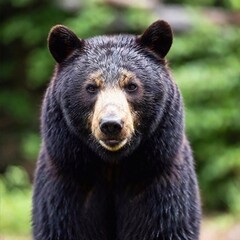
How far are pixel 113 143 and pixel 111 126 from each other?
20 cm

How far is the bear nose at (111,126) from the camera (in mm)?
5523

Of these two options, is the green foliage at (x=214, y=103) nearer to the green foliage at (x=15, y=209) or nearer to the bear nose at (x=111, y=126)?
the green foliage at (x=15, y=209)

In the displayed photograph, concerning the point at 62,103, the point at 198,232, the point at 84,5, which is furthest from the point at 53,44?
the point at 84,5

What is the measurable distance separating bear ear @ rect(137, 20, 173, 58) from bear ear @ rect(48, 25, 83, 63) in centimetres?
45

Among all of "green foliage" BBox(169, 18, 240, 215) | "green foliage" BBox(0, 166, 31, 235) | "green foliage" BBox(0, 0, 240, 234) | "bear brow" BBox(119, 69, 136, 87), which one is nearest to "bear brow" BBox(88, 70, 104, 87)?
"bear brow" BBox(119, 69, 136, 87)

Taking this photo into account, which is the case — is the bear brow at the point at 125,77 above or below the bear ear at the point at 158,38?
below

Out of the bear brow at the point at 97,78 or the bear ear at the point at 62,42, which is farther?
the bear ear at the point at 62,42

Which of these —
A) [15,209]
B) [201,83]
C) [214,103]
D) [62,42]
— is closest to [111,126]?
[62,42]

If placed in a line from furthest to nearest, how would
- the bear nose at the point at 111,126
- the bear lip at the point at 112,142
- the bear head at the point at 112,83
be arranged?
the bear head at the point at 112,83 → the bear lip at the point at 112,142 → the bear nose at the point at 111,126

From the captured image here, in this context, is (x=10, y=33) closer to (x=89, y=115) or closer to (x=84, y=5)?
(x=84, y=5)

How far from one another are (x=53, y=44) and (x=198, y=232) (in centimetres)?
175

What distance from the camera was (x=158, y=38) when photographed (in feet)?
20.3

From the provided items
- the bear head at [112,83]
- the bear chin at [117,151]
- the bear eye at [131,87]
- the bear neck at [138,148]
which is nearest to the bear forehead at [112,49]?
the bear head at [112,83]

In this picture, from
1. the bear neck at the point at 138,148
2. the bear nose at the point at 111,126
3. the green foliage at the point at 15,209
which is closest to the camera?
the bear nose at the point at 111,126
